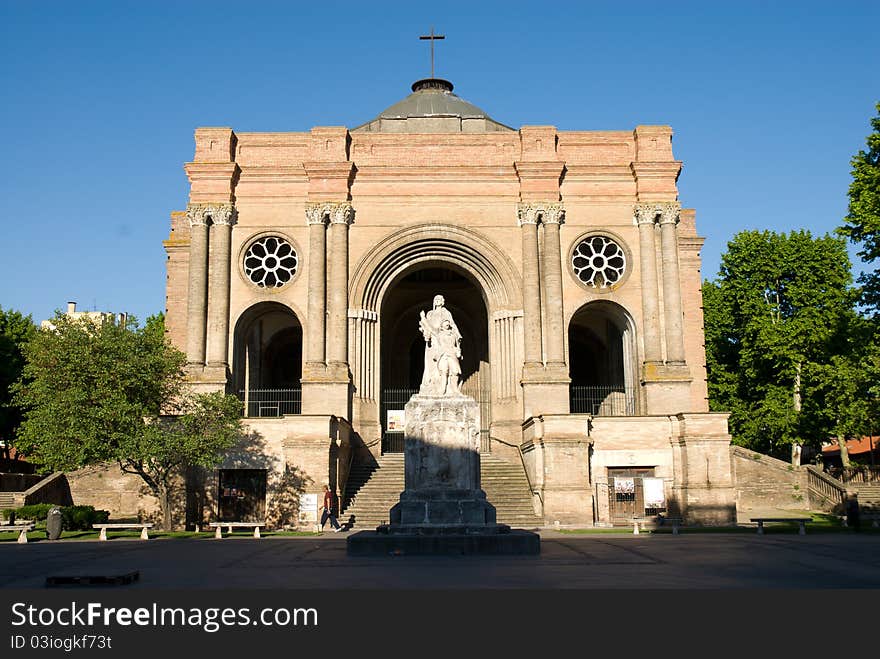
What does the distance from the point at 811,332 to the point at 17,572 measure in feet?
115

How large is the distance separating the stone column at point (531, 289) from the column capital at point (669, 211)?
519 centimetres

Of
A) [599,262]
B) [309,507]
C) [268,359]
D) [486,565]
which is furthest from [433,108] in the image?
[486,565]

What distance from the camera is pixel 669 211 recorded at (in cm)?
3525

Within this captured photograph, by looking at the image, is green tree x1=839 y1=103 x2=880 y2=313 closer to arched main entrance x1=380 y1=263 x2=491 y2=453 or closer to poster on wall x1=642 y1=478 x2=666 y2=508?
poster on wall x1=642 y1=478 x2=666 y2=508

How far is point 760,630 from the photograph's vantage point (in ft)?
26.2

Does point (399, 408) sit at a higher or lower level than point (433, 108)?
lower

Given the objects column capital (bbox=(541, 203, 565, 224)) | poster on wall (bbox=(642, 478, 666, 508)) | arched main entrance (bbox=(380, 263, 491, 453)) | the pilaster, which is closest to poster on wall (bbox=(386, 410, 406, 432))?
the pilaster

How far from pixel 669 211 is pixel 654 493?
39.8ft

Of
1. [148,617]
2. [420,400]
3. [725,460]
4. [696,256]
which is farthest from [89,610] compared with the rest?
[696,256]

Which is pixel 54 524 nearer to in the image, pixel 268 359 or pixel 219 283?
pixel 219 283

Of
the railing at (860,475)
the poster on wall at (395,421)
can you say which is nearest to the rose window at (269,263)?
the poster on wall at (395,421)

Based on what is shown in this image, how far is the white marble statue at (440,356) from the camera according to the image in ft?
62.6

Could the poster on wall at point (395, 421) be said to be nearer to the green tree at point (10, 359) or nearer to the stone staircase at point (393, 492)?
the stone staircase at point (393, 492)

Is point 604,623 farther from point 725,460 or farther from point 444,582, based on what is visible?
point 725,460
